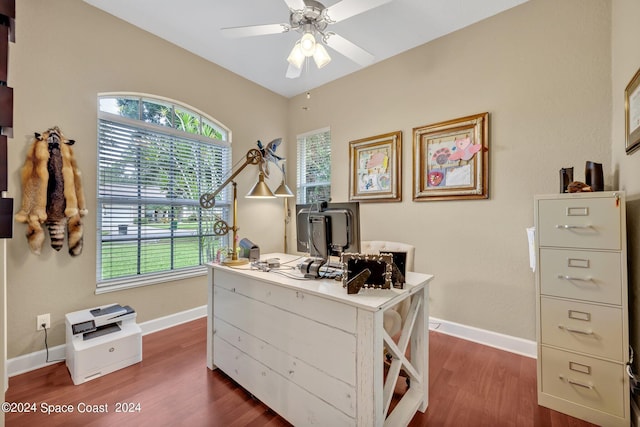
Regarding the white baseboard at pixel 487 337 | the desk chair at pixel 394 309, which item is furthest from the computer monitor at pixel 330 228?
the white baseboard at pixel 487 337

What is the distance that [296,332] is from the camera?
1.45 metres

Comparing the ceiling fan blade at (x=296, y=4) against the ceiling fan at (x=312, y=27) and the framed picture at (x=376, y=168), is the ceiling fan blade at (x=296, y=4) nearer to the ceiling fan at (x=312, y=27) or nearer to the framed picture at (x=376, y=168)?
the ceiling fan at (x=312, y=27)

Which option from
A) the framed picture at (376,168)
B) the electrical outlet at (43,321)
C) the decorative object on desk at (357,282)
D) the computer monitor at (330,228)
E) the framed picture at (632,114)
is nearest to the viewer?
the decorative object on desk at (357,282)

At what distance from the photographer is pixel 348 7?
1674 millimetres

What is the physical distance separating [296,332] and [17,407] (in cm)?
185

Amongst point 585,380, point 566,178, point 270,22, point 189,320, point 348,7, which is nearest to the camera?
point 585,380

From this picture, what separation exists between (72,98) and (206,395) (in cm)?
260

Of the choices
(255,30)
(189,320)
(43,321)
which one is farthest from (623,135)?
(43,321)

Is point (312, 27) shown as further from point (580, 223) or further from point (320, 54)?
point (580, 223)

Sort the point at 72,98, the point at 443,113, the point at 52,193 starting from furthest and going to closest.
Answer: the point at 443,113, the point at 72,98, the point at 52,193

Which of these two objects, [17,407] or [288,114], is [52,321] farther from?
[288,114]

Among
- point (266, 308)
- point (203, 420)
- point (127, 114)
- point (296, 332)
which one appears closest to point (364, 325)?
point (296, 332)

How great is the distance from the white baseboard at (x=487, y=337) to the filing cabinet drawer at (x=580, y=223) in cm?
105

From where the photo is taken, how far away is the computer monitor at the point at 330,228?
160cm
